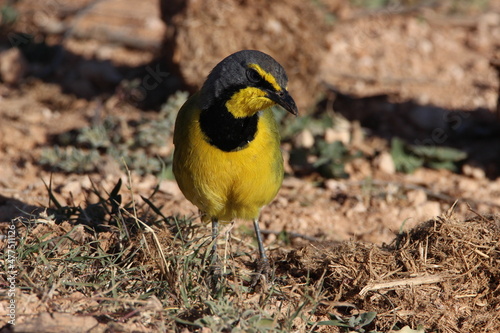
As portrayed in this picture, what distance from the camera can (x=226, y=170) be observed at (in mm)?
4227

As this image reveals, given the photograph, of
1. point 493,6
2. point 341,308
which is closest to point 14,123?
point 341,308

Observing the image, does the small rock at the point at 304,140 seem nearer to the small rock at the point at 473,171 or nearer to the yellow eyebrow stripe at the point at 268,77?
the small rock at the point at 473,171

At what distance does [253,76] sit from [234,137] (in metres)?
0.43

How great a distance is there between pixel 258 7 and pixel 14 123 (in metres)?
3.31

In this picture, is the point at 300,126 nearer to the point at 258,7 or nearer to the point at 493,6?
the point at 258,7

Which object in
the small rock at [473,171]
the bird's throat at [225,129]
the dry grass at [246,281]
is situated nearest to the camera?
the dry grass at [246,281]

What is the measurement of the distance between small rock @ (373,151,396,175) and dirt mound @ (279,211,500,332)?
9.12ft

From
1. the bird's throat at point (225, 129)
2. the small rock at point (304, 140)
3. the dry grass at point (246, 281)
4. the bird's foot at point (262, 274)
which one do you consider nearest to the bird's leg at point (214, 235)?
the dry grass at point (246, 281)

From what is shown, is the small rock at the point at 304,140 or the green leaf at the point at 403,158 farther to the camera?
the small rock at the point at 304,140

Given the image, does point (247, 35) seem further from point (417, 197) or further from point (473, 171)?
point (473, 171)

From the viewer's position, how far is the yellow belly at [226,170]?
13.9 feet

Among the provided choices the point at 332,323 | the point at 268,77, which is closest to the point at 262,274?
the point at 332,323

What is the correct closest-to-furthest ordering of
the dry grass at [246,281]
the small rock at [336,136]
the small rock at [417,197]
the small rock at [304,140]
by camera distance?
1. the dry grass at [246,281]
2. the small rock at [417,197]
3. the small rock at [304,140]
4. the small rock at [336,136]

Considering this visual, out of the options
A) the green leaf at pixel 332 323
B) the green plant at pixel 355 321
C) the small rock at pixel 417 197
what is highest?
the green leaf at pixel 332 323
